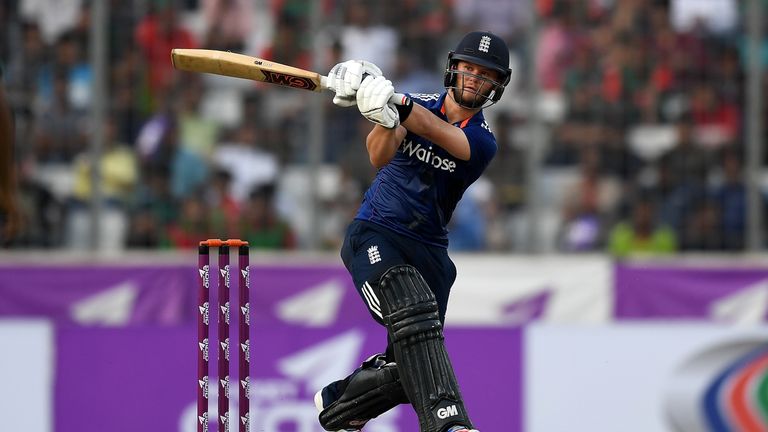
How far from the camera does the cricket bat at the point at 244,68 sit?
590 centimetres

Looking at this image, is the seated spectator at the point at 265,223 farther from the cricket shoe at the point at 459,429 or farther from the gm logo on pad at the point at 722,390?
the cricket shoe at the point at 459,429

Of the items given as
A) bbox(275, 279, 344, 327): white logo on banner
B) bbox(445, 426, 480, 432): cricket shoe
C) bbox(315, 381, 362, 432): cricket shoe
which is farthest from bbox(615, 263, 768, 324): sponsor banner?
bbox(445, 426, 480, 432): cricket shoe

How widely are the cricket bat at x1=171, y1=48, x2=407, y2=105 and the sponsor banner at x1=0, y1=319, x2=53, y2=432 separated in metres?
3.39

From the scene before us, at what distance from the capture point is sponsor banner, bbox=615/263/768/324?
10117 mm

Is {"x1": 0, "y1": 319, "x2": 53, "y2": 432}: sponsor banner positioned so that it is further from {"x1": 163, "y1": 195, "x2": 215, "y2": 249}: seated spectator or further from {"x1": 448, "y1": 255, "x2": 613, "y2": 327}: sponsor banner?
{"x1": 448, "y1": 255, "x2": 613, "y2": 327}: sponsor banner

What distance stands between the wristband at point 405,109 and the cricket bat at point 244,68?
52mm

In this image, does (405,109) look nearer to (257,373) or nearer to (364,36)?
(257,373)

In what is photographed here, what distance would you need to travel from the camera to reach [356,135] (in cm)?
1034

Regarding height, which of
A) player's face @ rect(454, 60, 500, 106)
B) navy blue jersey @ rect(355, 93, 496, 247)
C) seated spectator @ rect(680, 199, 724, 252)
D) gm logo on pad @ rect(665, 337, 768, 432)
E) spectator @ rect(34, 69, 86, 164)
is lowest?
gm logo on pad @ rect(665, 337, 768, 432)

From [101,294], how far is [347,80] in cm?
519

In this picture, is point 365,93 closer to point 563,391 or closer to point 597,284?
point 563,391

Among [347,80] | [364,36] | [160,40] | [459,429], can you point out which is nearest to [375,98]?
[347,80]

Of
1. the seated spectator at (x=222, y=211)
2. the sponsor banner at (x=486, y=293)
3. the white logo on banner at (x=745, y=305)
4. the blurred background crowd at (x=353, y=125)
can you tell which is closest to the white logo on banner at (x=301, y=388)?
the sponsor banner at (x=486, y=293)

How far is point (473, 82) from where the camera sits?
20.2ft
